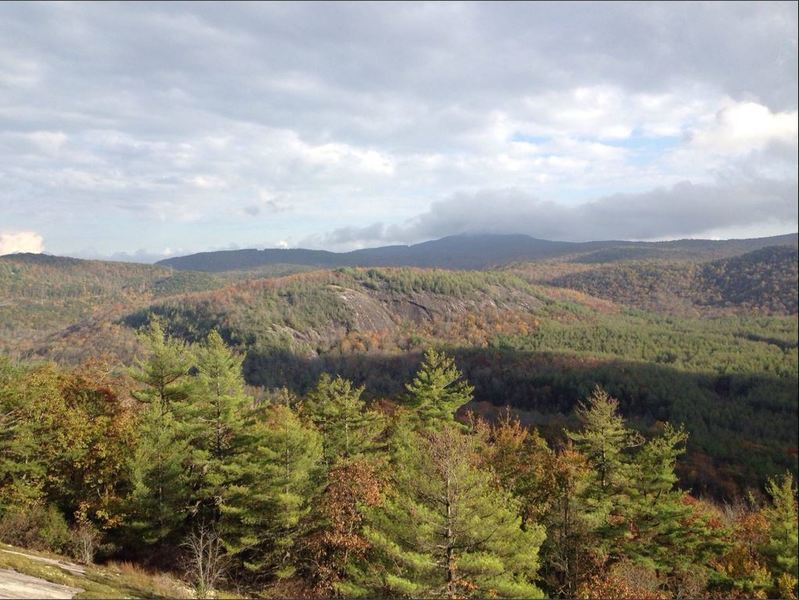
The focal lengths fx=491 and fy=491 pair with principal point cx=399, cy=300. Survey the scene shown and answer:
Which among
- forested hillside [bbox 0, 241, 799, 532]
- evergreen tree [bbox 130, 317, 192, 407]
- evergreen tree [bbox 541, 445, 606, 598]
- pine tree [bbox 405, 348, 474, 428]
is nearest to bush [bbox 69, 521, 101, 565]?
evergreen tree [bbox 130, 317, 192, 407]

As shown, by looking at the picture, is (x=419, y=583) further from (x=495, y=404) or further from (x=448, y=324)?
(x=448, y=324)

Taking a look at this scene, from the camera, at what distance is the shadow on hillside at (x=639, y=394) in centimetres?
7194

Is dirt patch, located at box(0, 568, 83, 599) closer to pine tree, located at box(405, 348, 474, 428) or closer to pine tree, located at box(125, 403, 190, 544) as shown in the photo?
pine tree, located at box(125, 403, 190, 544)

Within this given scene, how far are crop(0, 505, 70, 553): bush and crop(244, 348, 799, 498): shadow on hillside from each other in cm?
5687

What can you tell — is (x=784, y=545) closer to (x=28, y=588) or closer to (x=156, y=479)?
(x=156, y=479)

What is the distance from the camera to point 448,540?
615 inches

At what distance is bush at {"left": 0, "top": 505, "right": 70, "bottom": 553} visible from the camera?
73.6 ft

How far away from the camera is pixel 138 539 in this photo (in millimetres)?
25656

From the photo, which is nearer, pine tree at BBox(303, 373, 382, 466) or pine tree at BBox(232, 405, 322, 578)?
pine tree at BBox(232, 405, 322, 578)

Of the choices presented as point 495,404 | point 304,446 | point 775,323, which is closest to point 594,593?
point 304,446

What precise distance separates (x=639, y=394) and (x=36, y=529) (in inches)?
4482

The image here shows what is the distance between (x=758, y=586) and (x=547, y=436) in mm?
45035

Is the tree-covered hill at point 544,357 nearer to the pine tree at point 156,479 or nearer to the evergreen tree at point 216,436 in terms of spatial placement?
the evergreen tree at point 216,436

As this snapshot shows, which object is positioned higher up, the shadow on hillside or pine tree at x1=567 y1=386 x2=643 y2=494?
pine tree at x1=567 y1=386 x2=643 y2=494
